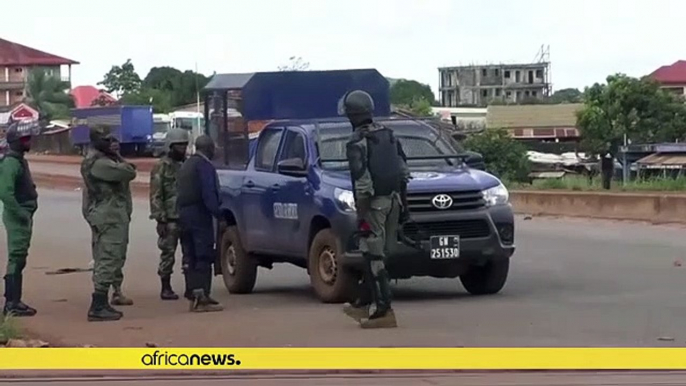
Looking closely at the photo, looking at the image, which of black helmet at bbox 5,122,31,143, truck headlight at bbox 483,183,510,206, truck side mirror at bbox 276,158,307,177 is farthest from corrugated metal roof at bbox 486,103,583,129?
black helmet at bbox 5,122,31,143

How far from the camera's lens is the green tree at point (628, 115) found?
6303 cm

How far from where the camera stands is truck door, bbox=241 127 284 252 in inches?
570

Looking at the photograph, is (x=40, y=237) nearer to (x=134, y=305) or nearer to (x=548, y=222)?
(x=548, y=222)

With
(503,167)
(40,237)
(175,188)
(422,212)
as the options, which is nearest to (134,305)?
(175,188)

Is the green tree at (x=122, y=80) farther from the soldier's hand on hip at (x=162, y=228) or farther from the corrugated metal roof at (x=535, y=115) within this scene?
the soldier's hand on hip at (x=162, y=228)

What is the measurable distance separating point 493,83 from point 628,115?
3499 inches

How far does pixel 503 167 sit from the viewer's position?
35656 mm

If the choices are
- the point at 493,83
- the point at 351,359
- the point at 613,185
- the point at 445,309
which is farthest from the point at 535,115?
the point at 351,359

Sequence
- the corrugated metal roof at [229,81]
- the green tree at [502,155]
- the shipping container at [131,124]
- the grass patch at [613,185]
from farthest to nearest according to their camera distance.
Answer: the shipping container at [131,124] < the green tree at [502,155] < the grass patch at [613,185] < the corrugated metal roof at [229,81]

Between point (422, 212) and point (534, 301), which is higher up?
point (422, 212)

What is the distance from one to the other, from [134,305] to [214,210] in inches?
67.8

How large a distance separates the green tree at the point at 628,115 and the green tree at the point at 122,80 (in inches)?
2417

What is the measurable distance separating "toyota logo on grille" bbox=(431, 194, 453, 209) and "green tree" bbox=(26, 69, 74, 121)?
288ft

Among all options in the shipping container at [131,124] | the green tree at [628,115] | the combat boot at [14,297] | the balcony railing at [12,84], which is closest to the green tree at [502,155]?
the combat boot at [14,297]
